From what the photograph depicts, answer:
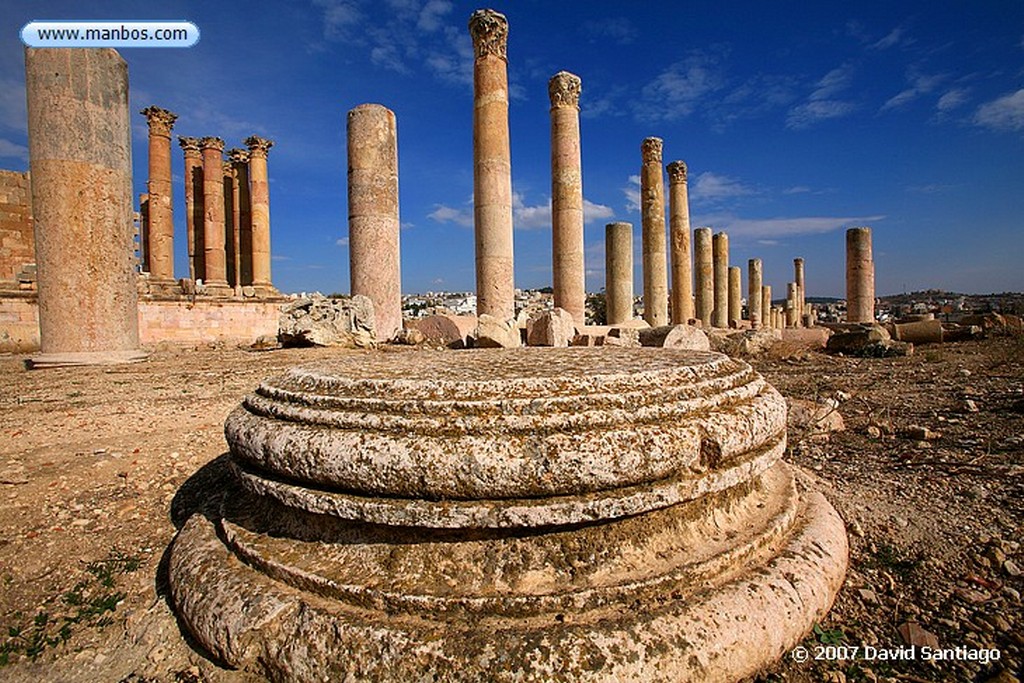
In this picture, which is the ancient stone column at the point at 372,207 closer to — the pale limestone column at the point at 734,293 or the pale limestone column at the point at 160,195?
the pale limestone column at the point at 160,195

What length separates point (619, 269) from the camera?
1616cm

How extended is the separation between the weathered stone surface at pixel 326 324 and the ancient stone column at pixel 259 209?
38.0ft

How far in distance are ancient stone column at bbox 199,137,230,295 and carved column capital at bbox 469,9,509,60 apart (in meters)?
12.8

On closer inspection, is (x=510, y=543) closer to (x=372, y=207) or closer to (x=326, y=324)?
(x=326, y=324)

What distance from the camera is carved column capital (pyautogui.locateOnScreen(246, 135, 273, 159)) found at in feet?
65.8

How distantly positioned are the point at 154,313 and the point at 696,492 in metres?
16.1

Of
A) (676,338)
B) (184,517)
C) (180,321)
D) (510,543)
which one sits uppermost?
(180,321)

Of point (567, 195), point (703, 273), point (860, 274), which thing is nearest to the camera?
point (567, 195)

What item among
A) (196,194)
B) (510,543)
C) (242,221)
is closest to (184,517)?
(510,543)

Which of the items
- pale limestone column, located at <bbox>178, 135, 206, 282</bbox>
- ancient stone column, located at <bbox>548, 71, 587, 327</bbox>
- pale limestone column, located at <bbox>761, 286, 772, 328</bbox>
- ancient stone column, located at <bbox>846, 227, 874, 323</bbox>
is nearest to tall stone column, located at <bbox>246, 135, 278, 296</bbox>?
pale limestone column, located at <bbox>178, 135, 206, 282</bbox>

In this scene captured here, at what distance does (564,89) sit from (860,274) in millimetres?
15080

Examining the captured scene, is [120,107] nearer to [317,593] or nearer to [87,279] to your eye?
[87,279]

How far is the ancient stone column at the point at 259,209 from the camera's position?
2006 centimetres

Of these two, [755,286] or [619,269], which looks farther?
[755,286]
